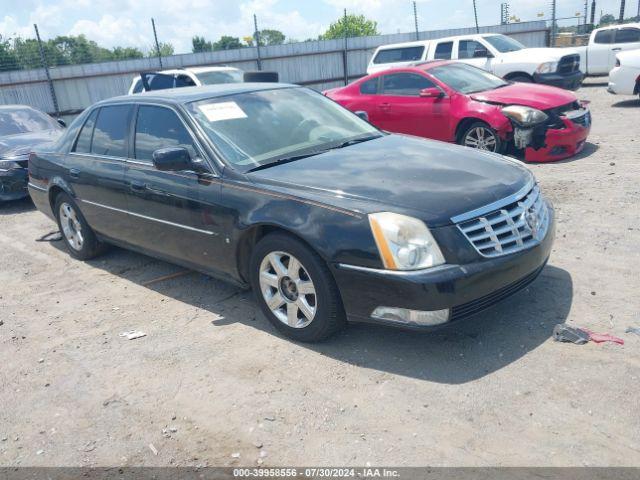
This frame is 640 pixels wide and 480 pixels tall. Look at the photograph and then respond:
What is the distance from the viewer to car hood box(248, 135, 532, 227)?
3.51 m

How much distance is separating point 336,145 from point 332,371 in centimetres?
186

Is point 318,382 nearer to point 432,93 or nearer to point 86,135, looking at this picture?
point 86,135

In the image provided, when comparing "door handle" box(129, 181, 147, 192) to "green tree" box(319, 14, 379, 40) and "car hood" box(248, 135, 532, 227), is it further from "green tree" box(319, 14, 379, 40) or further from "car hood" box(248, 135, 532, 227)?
"green tree" box(319, 14, 379, 40)

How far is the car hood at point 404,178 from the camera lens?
3.51 m

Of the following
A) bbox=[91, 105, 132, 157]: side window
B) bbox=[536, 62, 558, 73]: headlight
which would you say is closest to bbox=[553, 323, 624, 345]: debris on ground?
bbox=[91, 105, 132, 157]: side window

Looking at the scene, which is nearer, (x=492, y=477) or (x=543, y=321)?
(x=492, y=477)

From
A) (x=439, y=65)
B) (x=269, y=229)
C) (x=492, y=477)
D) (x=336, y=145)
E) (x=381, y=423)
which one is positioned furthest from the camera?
(x=439, y=65)

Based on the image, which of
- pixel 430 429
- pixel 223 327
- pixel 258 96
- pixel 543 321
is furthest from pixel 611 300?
pixel 258 96

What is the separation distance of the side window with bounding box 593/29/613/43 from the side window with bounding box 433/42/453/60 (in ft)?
20.5

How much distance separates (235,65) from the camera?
63.1 ft

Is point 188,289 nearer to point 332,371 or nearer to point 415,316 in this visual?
point 332,371

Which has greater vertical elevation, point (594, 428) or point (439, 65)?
point (439, 65)

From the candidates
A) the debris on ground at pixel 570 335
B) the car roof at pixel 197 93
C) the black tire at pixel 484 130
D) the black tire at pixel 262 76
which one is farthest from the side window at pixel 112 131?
the black tire at pixel 262 76

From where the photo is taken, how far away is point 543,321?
12.9 feet
